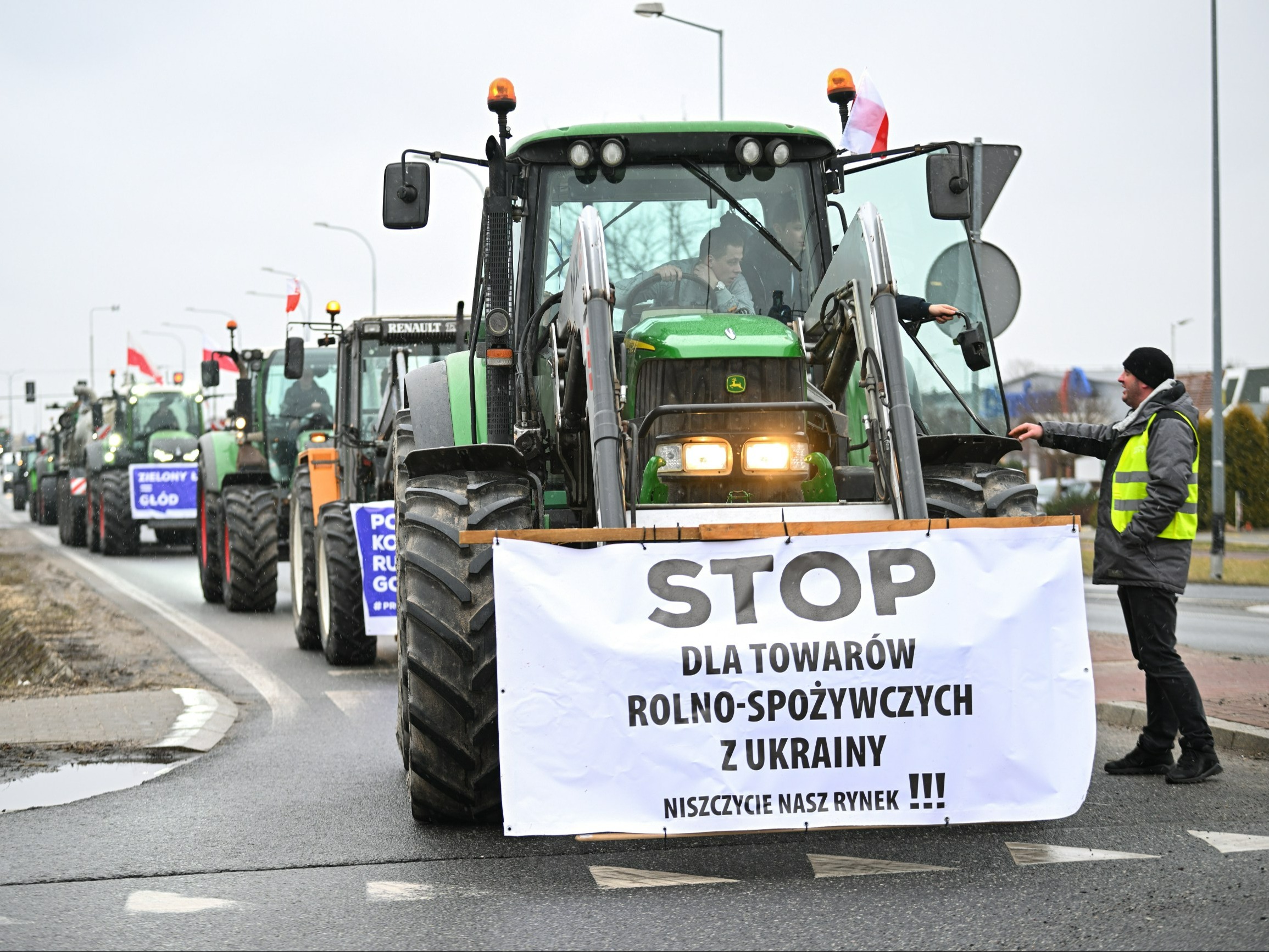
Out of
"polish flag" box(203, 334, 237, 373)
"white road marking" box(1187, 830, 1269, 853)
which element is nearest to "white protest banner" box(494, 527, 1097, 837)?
"white road marking" box(1187, 830, 1269, 853)

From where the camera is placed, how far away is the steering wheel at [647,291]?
24.1ft

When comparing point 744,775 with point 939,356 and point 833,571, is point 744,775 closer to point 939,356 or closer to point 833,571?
point 833,571

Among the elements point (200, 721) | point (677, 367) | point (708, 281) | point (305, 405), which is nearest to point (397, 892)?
point (677, 367)

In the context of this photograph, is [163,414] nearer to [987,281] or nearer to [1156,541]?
[987,281]

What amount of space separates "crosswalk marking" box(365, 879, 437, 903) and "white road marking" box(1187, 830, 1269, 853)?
284cm

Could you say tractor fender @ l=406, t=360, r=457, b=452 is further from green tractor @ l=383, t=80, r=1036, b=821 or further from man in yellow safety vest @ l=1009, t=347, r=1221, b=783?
man in yellow safety vest @ l=1009, t=347, r=1221, b=783

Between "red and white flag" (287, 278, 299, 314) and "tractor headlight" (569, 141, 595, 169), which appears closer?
"tractor headlight" (569, 141, 595, 169)

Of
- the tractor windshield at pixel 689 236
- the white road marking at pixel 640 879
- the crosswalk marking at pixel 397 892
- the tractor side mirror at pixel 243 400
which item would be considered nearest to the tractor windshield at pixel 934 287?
the tractor windshield at pixel 689 236

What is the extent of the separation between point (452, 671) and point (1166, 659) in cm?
331

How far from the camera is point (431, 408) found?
332 inches

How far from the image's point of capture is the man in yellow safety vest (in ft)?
23.4

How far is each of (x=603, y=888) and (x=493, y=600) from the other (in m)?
1.11

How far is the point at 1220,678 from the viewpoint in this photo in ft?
34.5

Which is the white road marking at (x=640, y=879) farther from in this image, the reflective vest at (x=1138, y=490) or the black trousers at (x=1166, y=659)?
the reflective vest at (x=1138, y=490)
